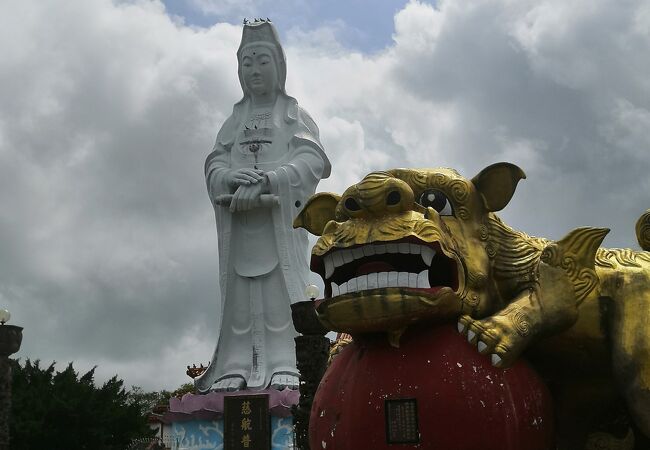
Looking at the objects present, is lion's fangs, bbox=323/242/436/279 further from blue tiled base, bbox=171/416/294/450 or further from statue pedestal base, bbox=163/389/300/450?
blue tiled base, bbox=171/416/294/450

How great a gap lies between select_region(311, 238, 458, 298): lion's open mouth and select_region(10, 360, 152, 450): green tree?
13.1m

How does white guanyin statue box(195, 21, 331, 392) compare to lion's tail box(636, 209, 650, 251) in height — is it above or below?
above

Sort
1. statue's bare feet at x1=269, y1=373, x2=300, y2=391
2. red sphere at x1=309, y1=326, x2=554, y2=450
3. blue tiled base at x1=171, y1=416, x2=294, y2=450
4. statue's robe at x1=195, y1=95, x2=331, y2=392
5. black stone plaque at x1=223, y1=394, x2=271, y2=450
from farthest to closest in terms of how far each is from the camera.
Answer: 1. statue's robe at x1=195, y1=95, x2=331, y2=392
2. statue's bare feet at x1=269, y1=373, x2=300, y2=391
3. blue tiled base at x1=171, y1=416, x2=294, y2=450
4. black stone plaque at x1=223, y1=394, x2=271, y2=450
5. red sphere at x1=309, y1=326, x2=554, y2=450

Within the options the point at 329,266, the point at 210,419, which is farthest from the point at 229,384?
the point at 329,266

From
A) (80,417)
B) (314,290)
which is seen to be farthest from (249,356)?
(314,290)

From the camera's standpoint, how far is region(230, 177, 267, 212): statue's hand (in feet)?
44.0

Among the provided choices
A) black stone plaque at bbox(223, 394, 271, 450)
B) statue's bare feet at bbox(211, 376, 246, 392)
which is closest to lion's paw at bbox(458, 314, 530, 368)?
black stone plaque at bbox(223, 394, 271, 450)

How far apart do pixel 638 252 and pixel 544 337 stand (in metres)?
0.71

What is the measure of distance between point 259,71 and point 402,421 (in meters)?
12.2

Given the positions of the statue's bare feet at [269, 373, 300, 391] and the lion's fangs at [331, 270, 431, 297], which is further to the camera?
the statue's bare feet at [269, 373, 300, 391]

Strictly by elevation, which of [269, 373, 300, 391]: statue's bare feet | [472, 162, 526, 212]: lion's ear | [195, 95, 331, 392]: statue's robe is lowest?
[472, 162, 526, 212]: lion's ear

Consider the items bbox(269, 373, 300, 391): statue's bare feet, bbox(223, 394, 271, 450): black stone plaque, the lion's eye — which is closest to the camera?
the lion's eye

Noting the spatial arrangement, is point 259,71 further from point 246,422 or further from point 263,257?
point 246,422

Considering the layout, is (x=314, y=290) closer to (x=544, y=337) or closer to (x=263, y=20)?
(x=544, y=337)
